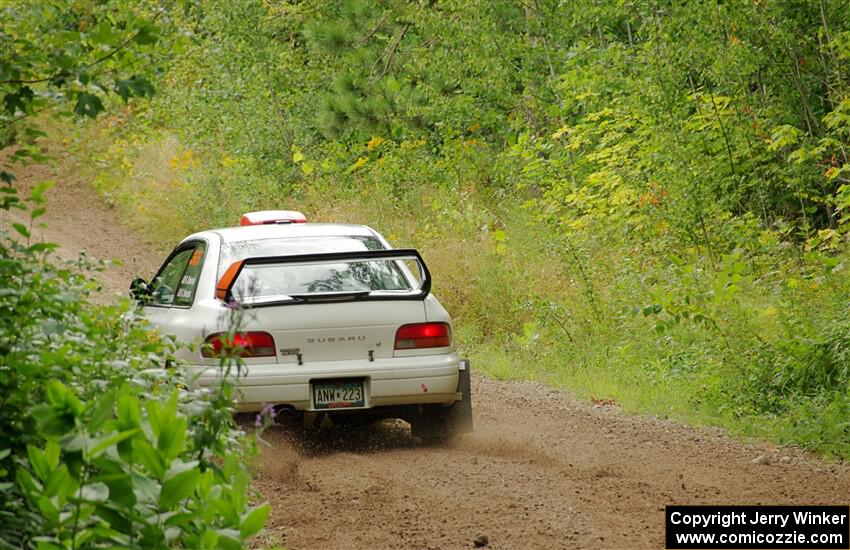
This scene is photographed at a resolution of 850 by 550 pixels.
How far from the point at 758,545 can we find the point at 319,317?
364 centimetres

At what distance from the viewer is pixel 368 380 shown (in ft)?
28.9

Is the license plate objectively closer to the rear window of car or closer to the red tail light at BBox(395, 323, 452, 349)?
the red tail light at BBox(395, 323, 452, 349)

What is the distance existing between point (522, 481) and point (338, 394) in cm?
164

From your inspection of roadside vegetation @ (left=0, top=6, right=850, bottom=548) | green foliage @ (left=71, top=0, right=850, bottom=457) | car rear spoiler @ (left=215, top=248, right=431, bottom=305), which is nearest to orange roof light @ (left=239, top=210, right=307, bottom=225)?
roadside vegetation @ (left=0, top=6, right=850, bottom=548)

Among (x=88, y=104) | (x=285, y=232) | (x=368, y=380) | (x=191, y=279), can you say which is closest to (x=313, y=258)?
(x=368, y=380)

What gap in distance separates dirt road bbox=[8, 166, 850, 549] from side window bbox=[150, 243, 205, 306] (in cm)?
136

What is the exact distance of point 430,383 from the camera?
29.4 feet

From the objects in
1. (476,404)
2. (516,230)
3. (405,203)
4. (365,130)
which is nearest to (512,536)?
(476,404)

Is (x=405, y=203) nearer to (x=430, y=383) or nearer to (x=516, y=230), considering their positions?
(x=516, y=230)

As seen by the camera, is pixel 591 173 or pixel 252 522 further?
pixel 591 173

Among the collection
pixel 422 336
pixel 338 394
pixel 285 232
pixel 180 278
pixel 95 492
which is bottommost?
pixel 95 492

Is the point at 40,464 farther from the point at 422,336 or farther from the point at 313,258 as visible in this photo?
the point at 422,336

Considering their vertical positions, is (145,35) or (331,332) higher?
(145,35)

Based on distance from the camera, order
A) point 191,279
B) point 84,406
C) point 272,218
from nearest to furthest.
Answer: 1. point 84,406
2. point 191,279
3. point 272,218
